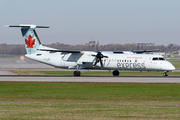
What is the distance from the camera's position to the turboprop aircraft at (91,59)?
41.8 meters

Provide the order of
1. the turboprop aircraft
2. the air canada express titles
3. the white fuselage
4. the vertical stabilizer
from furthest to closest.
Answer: the vertical stabilizer
the air canada express titles
the turboprop aircraft
the white fuselage

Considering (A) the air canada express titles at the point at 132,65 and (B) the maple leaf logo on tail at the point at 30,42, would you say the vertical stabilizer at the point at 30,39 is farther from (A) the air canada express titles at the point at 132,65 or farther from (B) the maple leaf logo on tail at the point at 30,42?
(A) the air canada express titles at the point at 132,65

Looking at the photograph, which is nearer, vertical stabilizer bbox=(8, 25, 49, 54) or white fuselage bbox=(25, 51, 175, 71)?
white fuselage bbox=(25, 51, 175, 71)

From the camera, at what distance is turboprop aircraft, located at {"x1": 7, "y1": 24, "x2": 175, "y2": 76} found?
137 ft

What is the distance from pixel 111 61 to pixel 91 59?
9.78ft

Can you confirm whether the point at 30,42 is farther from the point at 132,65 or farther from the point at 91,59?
the point at 132,65

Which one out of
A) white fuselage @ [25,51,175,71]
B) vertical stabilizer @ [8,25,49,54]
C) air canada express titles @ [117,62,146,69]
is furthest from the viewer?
vertical stabilizer @ [8,25,49,54]

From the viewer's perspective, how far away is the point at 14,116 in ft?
43.1

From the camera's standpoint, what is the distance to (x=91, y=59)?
44312 mm

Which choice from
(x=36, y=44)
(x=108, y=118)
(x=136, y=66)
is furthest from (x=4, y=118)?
(x=36, y=44)

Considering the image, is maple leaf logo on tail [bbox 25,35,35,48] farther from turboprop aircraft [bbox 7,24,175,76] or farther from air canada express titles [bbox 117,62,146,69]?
air canada express titles [bbox 117,62,146,69]

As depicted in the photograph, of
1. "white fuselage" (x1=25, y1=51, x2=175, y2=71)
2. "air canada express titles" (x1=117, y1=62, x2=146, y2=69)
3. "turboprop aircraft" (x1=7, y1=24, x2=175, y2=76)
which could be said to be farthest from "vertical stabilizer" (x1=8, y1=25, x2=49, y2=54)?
"air canada express titles" (x1=117, y1=62, x2=146, y2=69)

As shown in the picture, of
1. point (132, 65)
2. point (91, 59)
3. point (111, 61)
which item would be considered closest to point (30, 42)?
point (91, 59)

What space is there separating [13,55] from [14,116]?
407 feet
